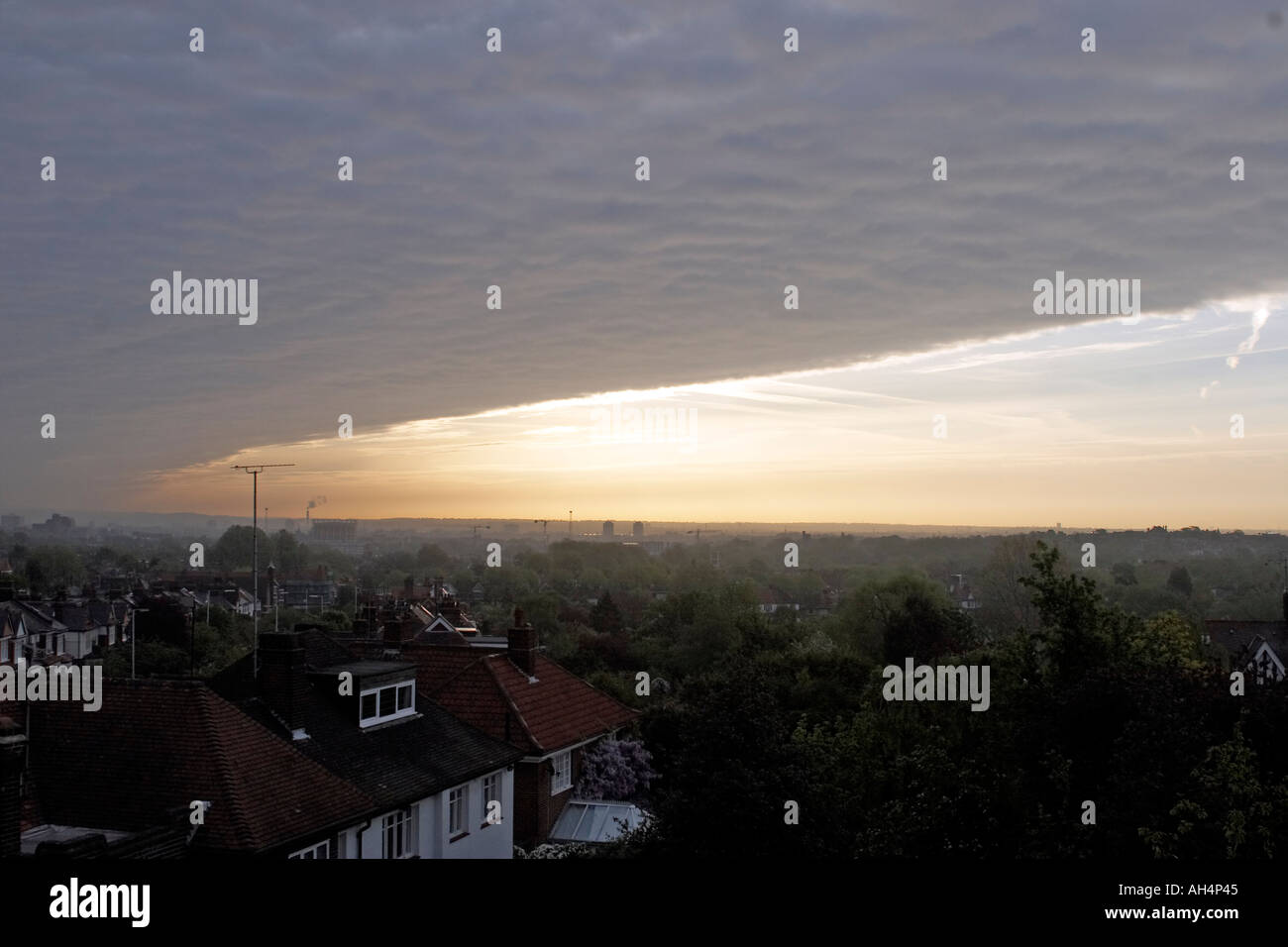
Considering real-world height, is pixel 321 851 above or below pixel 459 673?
below

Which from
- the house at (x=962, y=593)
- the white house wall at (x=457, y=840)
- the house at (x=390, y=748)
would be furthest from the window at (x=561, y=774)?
the house at (x=962, y=593)

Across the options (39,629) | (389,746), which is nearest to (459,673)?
(389,746)

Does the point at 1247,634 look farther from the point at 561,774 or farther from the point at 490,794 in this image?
the point at 490,794

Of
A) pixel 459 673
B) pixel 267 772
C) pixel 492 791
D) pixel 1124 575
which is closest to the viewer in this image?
pixel 267 772

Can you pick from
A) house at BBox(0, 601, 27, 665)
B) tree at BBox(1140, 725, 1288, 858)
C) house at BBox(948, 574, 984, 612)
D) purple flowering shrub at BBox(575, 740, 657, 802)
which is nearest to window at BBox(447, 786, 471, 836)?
purple flowering shrub at BBox(575, 740, 657, 802)

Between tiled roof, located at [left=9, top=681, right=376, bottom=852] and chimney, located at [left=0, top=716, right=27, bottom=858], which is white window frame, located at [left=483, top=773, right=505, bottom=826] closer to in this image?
tiled roof, located at [left=9, top=681, right=376, bottom=852]
